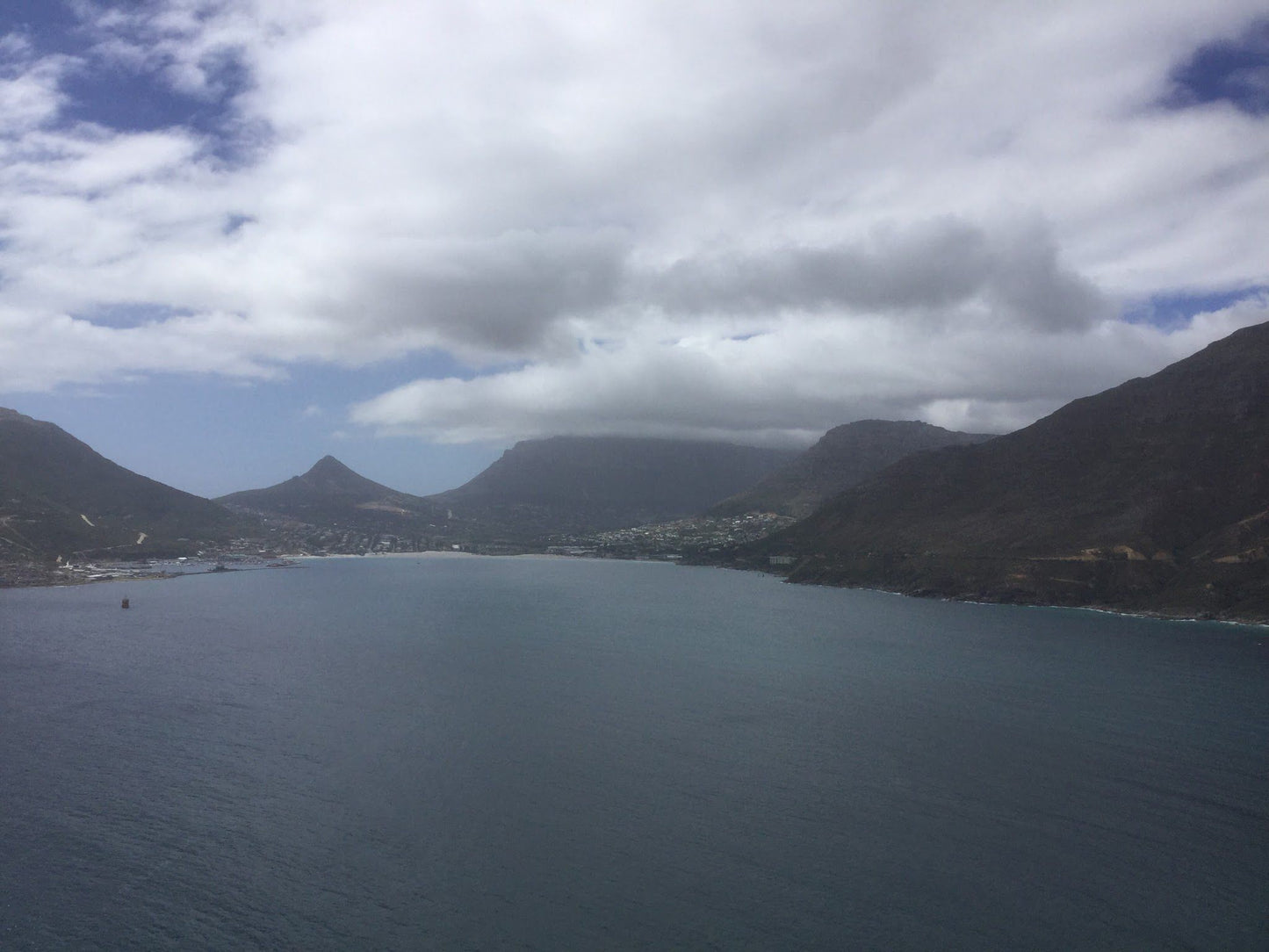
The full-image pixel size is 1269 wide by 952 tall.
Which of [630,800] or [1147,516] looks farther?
[1147,516]

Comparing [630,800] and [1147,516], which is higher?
[1147,516]

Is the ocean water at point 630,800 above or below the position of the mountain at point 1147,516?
below

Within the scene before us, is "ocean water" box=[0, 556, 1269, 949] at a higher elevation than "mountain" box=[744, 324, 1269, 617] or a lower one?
lower

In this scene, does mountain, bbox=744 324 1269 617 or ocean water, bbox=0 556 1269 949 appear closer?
ocean water, bbox=0 556 1269 949

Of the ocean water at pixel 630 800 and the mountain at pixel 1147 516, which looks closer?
the ocean water at pixel 630 800
